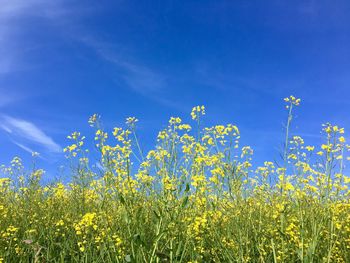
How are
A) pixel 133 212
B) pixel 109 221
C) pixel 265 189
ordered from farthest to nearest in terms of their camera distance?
pixel 265 189, pixel 109 221, pixel 133 212

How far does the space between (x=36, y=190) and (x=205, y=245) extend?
370 centimetres

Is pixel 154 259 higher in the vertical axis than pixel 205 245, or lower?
lower

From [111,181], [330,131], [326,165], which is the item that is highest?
[330,131]

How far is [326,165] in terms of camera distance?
4059 mm

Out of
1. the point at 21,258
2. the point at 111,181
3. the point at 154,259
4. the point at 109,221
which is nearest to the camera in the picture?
the point at 154,259

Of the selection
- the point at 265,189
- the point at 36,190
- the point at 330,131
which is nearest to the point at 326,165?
the point at 330,131

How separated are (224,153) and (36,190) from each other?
160 inches

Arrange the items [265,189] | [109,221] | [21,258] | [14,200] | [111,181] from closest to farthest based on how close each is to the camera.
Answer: [111,181] < [109,221] < [21,258] < [265,189] < [14,200]

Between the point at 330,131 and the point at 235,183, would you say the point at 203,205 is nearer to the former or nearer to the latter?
the point at 235,183

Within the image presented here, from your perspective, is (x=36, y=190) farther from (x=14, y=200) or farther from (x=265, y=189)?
(x=265, y=189)

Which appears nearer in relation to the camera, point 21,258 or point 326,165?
point 326,165

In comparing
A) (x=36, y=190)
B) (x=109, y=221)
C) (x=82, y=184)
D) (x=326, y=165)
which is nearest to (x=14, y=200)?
(x=36, y=190)

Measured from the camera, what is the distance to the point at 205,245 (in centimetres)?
484

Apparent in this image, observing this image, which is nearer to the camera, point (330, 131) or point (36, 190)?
point (330, 131)
